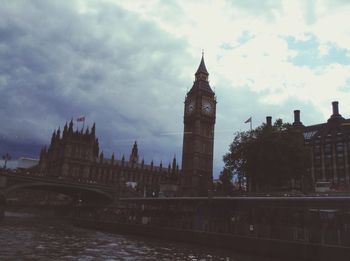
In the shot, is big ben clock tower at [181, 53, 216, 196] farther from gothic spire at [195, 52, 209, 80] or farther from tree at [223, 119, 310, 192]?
tree at [223, 119, 310, 192]

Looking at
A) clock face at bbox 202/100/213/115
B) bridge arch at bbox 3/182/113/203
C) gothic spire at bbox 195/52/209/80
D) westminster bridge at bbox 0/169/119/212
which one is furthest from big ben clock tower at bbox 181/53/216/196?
westminster bridge at bbox 0/169/119/212

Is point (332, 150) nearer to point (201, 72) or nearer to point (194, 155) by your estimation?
point (194, 155)

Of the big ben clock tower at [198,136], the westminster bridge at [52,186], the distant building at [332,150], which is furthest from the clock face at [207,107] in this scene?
the westminster bridge at [52,186]

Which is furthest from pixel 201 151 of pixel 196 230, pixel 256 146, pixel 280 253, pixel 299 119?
pixel 280 253

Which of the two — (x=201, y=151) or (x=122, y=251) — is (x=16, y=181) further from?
(x=201, y=151)

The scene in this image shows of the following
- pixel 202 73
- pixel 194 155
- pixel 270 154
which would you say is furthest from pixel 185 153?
pixel 270 154

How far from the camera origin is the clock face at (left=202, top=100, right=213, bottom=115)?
128 m

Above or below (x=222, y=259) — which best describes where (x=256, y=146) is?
above

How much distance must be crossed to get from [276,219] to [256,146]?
2776 cm

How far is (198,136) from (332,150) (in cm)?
4135

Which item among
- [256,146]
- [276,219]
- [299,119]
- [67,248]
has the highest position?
[299,119]

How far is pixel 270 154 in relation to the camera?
64.1 m

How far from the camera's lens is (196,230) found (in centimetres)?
4125

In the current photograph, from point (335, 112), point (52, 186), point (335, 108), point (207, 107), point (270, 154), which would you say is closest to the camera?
point (270, 154)
